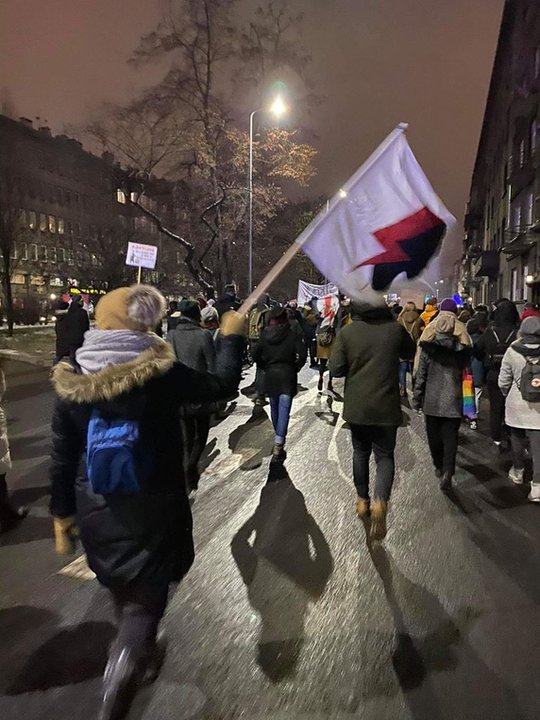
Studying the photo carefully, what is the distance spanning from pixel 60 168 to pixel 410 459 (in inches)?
2484

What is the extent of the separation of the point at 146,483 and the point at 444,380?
13.3 feet

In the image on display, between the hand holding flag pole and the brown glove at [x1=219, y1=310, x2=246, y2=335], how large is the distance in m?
1.13

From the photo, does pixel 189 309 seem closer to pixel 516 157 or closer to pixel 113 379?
pixel 113 379

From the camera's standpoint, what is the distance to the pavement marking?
433 cm

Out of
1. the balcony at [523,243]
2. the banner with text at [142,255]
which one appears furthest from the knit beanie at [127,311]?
the balcony at [523,243]

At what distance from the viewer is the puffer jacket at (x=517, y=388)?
19.1 feet

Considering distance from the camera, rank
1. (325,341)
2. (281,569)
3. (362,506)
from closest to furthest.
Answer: (281,569)
(362,506)
(325,341)

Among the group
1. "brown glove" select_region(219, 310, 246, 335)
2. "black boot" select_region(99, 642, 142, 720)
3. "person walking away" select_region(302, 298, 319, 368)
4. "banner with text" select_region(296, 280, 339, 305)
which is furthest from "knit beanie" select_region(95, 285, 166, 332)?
"banner with text" select_region(296, 280, 339, 305)

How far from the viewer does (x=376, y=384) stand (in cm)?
488

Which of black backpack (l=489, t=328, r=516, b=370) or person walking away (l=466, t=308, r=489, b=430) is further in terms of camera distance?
person walking away (l=466, t=308, r=489, b=430)

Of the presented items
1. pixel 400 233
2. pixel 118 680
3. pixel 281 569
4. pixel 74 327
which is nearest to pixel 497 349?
pixel 400 233

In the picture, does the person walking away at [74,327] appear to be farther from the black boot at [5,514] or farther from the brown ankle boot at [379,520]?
the brown ankle boot at [379,520]

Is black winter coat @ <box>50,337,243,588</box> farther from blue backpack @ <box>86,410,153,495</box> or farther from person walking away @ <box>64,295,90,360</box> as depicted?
person walking away @ <box>64,295,90,360</box>

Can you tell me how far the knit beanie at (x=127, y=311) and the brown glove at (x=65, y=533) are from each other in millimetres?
909
